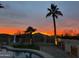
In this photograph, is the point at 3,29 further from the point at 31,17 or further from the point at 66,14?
the point at 66,14

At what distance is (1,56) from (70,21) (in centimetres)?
139

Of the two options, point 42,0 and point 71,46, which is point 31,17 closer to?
point 42,0

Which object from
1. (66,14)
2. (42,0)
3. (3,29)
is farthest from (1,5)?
(66,14)

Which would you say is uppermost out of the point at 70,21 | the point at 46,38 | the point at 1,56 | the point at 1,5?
the point at 1,5

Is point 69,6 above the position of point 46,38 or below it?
above

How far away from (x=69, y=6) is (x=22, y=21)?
0.90 metres

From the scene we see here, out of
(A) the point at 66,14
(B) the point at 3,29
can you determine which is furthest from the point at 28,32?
(A) the point at 66,14

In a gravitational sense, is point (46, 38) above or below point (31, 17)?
below

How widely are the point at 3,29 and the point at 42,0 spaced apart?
2.90 feet

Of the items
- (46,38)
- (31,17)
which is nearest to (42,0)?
(31,17)

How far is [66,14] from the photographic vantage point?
4.94 meters

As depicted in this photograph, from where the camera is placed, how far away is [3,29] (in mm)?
4930

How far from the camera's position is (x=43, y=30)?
4980 millimetres

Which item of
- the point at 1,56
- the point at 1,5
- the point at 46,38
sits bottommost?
the point at 1,56
